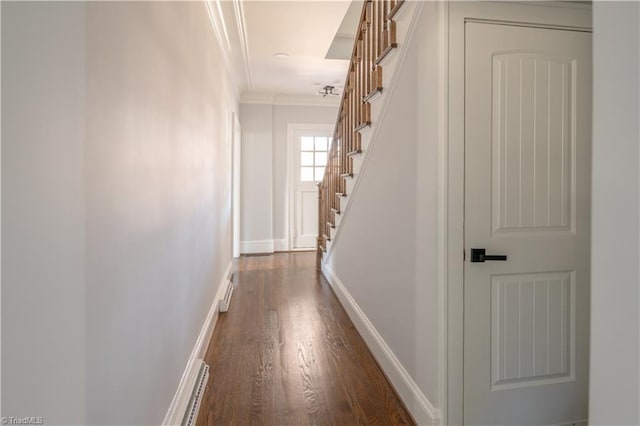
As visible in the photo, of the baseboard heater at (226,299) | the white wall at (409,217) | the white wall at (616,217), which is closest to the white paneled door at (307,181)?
the baseboard heater at (226,299)

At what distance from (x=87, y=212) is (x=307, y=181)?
5.51 m

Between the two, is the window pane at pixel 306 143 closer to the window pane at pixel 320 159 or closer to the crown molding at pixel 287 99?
the window pane at pixel 320 159

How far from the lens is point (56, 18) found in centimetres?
75

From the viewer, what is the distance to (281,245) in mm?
6168

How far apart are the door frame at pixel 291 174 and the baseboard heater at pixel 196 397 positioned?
4.11 meters

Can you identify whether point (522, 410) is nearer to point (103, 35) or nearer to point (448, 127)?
point (448, 127)

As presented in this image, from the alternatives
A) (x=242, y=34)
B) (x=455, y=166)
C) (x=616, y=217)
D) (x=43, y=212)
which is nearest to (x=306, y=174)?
(x=242, y=34)

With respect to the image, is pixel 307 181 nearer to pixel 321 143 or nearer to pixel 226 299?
pixel 321 143

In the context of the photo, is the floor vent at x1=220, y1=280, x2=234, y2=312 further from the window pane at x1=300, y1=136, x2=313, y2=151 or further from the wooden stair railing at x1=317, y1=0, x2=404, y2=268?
the window pane at x1=300, y1=136, x2=313, y2=151

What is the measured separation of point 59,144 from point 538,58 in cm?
178

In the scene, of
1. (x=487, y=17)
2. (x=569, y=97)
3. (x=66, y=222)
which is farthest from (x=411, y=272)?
(x=66, y=222)

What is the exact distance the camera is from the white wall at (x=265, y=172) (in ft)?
19.3

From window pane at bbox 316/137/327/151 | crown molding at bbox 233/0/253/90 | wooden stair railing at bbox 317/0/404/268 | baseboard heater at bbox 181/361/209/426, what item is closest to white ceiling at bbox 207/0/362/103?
crown molding at bbox 233/0/253/90

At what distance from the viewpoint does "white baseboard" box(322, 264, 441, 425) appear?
1.62 m
